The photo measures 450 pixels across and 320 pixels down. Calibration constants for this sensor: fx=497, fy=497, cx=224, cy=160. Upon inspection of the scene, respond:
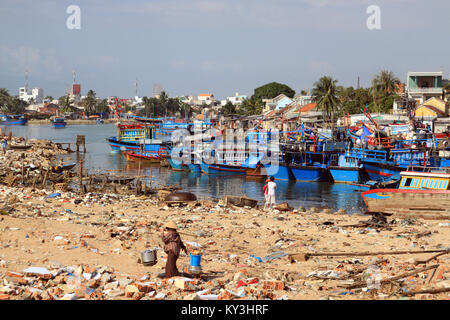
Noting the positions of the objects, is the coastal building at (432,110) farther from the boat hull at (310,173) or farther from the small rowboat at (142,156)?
the small rowboat at (142,156)

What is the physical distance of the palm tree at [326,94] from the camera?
183 ft

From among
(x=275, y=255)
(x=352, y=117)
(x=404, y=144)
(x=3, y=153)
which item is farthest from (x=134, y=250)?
(x=352, y=117)

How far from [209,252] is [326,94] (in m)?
46.1

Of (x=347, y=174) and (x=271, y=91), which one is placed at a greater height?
(x=271, y=91)

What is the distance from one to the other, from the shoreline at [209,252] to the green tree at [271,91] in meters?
82.8

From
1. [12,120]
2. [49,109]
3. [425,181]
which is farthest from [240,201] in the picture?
[49,109]

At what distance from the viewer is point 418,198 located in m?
17.0

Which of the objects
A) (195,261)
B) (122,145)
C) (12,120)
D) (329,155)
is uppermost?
(12,120)

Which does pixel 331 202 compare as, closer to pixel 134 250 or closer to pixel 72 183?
pixel 72 183

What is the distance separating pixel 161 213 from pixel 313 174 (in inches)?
747

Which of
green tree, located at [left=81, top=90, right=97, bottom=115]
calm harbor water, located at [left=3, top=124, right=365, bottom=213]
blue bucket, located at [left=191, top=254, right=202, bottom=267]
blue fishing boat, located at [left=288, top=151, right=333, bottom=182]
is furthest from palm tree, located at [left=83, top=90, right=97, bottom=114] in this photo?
blue bucket, located at [left=191, top=254, right=202, bottom=267]

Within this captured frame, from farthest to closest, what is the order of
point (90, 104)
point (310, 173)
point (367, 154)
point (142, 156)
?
point (90, 104), point (142, 156), point (310, 173), point (367, 154)

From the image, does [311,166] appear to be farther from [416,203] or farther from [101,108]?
[101,108]

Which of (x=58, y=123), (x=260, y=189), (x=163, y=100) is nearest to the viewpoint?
(x=260, y=189)
